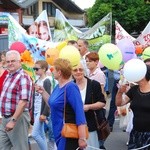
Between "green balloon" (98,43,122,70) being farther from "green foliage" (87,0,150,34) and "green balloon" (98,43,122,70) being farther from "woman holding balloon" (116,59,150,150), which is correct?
"green foliage" (87,0,150,34)

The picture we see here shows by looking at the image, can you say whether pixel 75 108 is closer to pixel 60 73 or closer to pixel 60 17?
pixel 60 73

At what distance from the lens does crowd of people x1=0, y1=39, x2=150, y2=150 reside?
4.83 metres

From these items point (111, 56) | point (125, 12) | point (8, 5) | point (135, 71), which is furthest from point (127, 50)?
point (8, 5)

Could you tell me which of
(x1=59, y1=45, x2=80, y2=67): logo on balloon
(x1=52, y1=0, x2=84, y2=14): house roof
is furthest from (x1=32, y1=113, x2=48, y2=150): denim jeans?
(x1=52, y1=0, x2=84, y2=14): house roof

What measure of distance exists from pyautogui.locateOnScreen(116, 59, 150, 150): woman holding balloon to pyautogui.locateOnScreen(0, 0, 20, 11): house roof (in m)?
32.7

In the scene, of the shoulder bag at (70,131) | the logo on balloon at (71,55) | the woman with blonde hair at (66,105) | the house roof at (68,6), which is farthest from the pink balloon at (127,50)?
the house roof at (68,6)

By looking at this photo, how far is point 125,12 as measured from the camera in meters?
35.7

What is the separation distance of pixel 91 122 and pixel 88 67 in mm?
1430

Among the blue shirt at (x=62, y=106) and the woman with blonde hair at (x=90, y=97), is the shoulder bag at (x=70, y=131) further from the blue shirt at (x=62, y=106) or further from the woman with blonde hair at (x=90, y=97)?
the woman with blonde hair at (x=90, y=97)

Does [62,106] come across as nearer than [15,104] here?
Yes

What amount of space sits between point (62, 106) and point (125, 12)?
31469 millimetres

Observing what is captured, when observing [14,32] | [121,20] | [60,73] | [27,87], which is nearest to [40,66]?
[27,87]

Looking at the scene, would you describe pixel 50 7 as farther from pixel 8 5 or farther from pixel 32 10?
pixel 8 5

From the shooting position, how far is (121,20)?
3575 cm
